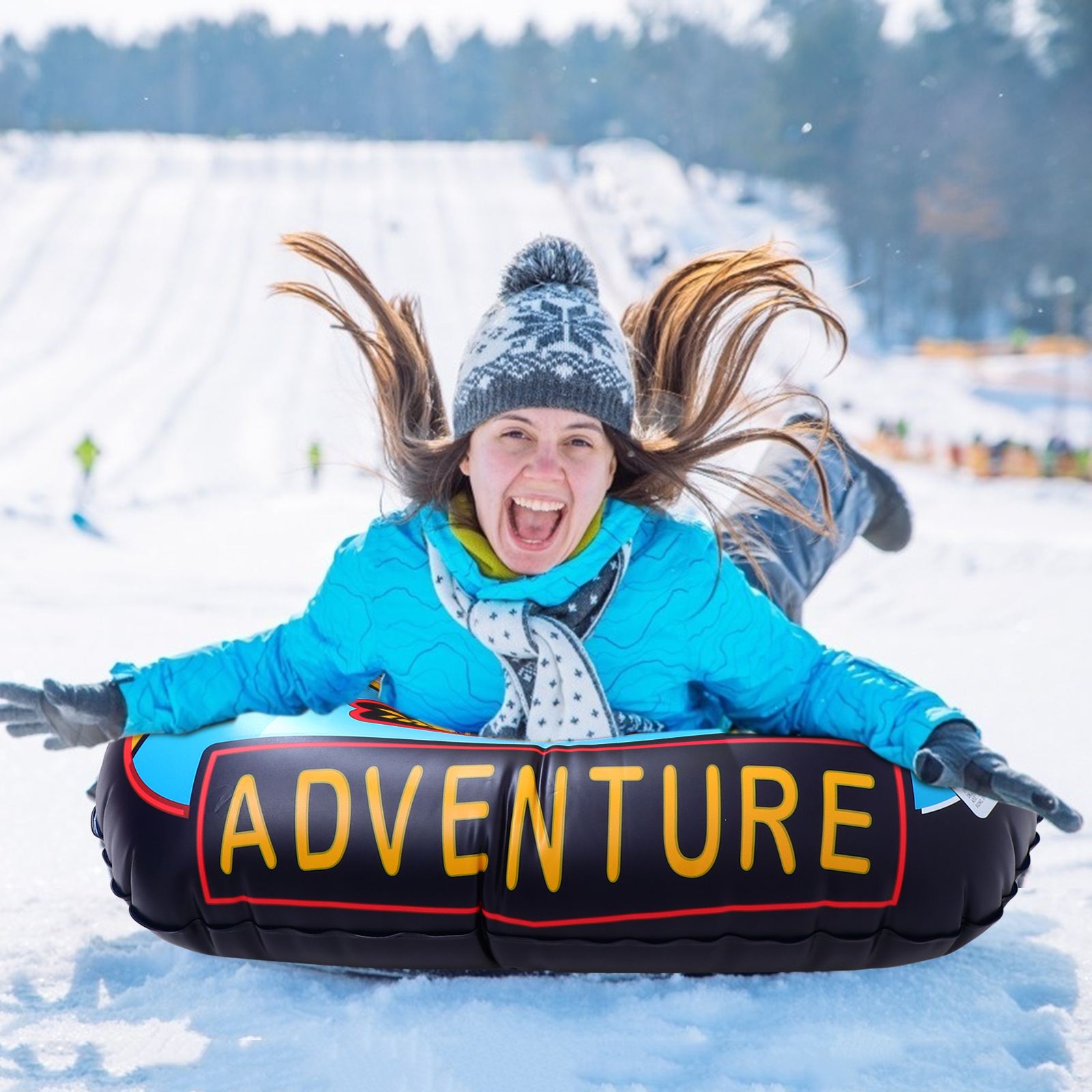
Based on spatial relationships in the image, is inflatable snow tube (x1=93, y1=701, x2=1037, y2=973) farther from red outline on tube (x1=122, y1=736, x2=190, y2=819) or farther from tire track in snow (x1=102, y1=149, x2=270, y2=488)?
tire track in snow (x1=102, y1=149, x2=270, y2=488)

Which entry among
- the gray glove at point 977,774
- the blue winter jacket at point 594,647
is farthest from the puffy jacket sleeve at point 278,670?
the gray glove at point 977,774

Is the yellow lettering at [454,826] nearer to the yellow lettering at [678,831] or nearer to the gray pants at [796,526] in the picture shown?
the yellow lettering at [678,831]

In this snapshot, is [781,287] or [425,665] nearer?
[425,665]

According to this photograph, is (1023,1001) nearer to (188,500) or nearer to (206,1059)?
(206,1059)

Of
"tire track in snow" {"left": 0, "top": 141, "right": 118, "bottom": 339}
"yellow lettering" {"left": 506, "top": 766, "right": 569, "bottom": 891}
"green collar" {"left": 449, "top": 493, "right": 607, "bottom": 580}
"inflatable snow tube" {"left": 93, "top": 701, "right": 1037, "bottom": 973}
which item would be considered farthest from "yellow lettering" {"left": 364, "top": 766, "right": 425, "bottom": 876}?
"tire track in snow" {"left": 0, "top": 141, "right": 118, "bottom": 339}

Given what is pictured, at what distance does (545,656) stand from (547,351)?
17.4 inches

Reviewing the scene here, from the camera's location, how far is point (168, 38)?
54781 mm

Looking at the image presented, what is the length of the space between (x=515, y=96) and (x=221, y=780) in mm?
48191

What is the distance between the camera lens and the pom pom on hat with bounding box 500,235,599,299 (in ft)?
6.65

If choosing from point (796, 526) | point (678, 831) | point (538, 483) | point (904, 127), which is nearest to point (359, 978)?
point (678, 831)

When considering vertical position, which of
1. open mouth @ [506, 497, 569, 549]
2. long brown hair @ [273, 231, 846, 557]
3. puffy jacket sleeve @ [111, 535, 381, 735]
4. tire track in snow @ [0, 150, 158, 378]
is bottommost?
puffy jacket sleeve @ [111, 535, 381, 735]

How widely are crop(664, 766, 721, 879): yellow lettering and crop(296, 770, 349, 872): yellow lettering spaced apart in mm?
417

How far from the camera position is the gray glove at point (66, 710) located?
1.98 metres

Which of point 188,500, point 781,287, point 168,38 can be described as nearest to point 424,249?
point 188,500
